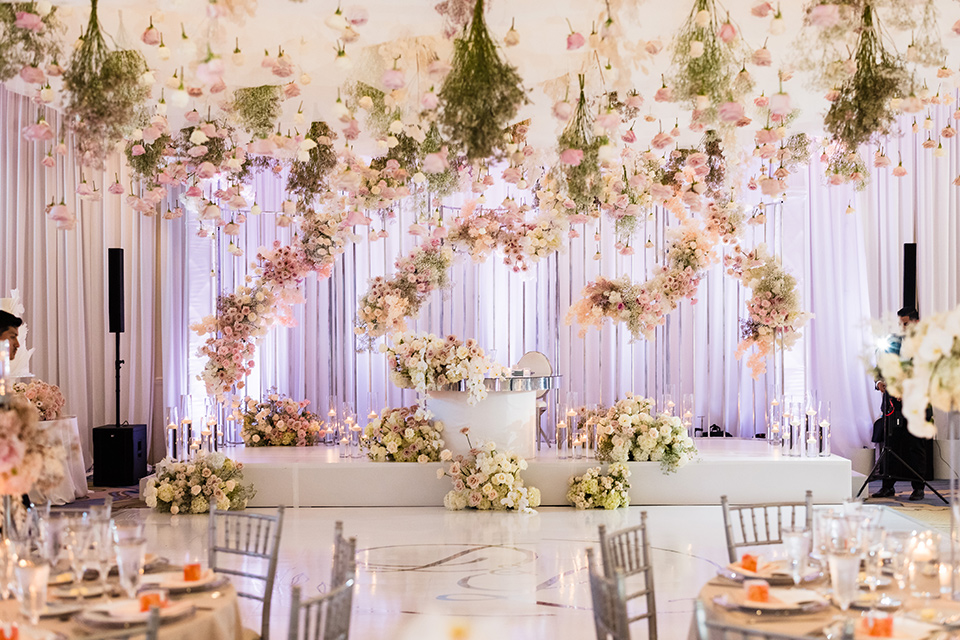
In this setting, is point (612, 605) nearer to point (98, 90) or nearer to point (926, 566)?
point (926, 566)

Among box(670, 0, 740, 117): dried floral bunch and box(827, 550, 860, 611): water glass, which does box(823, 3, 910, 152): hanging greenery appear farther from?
box(827, 550, 860, 611): water glass

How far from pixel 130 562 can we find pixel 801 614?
2.01 metres

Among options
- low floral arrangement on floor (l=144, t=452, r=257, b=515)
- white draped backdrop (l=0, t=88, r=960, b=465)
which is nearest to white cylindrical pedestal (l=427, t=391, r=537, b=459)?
white draped backdrop (l=0, t=88, r=960, b=465)

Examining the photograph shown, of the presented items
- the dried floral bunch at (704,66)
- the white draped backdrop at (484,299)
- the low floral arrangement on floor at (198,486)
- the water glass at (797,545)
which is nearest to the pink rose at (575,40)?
the dried floral bunch at (704,66)

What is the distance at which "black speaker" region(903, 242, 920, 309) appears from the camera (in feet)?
30.0

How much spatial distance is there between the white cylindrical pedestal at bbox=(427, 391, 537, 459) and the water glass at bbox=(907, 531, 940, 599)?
5.02m

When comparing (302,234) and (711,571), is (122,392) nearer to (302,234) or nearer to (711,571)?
(302,234)

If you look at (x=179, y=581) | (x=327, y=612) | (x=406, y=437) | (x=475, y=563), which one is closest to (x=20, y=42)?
(x=179, y=581)

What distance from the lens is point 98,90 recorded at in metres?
4.99

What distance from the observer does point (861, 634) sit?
2748mm

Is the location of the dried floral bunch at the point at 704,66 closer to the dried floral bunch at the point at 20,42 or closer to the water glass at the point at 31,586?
the dried floral bunch at the point at 20,42

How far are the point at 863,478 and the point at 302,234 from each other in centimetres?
537

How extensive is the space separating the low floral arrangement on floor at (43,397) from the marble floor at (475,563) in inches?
41.5

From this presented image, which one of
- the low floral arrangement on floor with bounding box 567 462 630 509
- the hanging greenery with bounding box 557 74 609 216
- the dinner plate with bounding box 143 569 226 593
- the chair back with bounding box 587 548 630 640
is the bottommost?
the low floral arrangement on floor with bounding box 567 462 630 509
